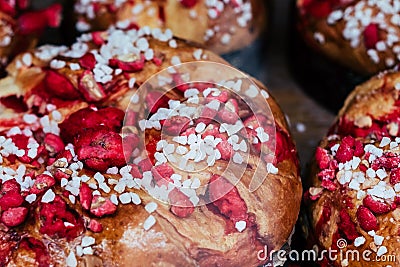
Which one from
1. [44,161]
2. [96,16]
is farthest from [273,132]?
[96,16]

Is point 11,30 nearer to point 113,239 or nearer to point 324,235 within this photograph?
point 113,239

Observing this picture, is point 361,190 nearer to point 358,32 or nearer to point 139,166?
point 139,166

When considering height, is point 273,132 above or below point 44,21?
above

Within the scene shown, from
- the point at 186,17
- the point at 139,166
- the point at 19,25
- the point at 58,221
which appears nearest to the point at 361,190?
the point at 139,166

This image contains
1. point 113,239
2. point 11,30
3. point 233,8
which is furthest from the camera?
point 233,8

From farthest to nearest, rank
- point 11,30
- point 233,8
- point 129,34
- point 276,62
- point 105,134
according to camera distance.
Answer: point 276,62 < point 233,8 < point 11,30 < point 129,34 < point 105,134

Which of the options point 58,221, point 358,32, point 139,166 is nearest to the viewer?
point 58,221
